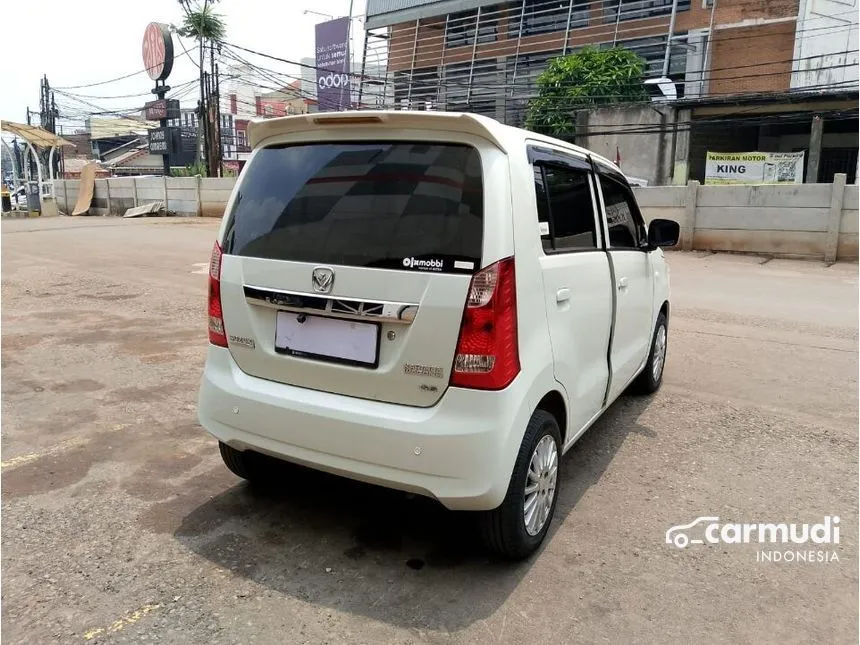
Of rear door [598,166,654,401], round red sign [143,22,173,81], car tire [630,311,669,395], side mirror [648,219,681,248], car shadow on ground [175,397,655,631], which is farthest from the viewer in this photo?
round red sign [143,22,173,81]

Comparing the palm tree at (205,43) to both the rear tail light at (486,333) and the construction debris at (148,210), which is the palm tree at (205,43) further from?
the rear tail light at (486,333)

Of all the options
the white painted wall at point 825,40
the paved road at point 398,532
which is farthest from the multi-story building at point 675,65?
the paved road at point 398,532

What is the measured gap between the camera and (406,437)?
8.20 ft

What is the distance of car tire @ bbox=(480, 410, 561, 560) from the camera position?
262 cm

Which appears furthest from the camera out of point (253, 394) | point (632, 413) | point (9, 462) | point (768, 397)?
point (768, 397)

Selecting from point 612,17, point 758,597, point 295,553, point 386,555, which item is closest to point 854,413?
point 758,597

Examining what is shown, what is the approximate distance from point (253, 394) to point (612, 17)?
32227 millimetres

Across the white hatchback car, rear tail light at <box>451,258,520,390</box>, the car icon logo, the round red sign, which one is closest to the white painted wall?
the car icon logo

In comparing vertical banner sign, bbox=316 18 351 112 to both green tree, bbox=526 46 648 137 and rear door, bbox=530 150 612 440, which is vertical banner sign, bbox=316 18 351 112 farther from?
rear door, bbox=530 150 612 440

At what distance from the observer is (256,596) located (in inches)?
100

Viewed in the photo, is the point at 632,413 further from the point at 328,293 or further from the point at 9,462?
the point at 9,462

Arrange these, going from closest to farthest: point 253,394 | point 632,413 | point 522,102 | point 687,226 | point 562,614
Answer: point 562,614 < point 253,394 < point 632,413 < point 687,226 < point 522,102

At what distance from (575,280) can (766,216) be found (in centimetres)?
1307

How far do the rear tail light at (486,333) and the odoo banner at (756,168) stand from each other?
19.8 metres
